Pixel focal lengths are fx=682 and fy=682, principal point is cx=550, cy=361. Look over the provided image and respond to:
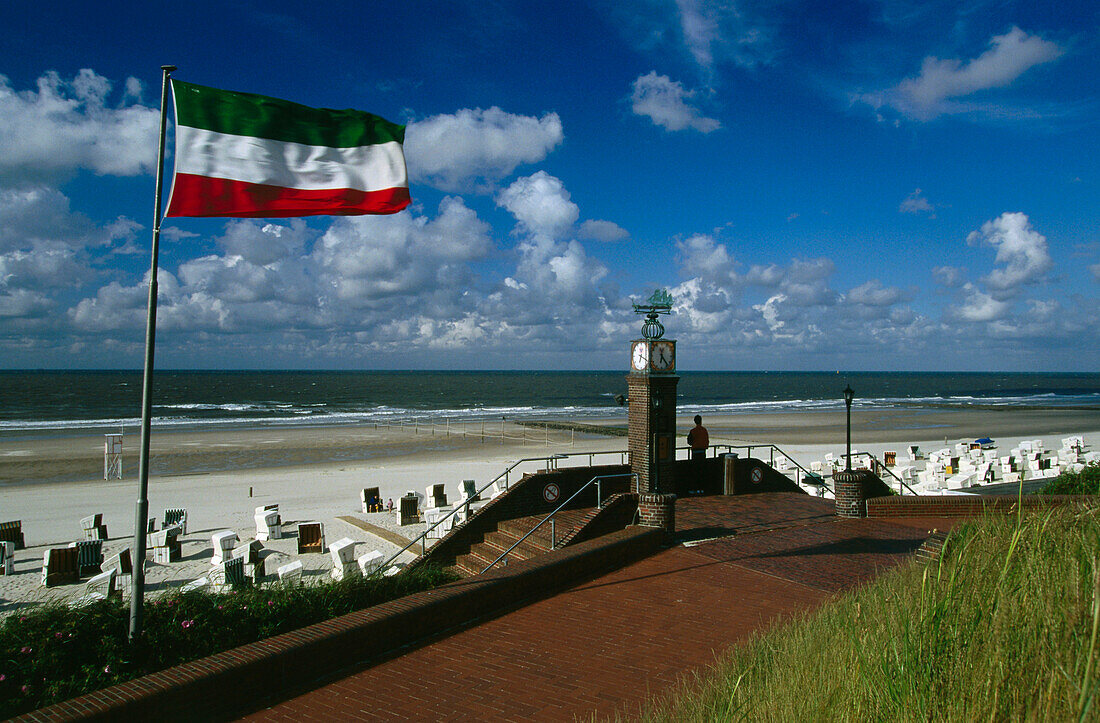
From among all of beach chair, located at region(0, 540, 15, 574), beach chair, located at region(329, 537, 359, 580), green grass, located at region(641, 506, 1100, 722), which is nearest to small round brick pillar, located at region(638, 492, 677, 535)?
beach chair, located at region(329, 537, 359, 580)

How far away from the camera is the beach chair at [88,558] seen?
1268 centimetres

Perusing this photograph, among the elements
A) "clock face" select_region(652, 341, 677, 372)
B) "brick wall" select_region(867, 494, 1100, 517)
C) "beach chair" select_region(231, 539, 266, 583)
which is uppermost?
"clock face" select_region(652, 341, 677, 372)

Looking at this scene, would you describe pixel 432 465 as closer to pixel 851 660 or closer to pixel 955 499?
pixel 955 499

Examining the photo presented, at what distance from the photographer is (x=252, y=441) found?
4122 centimetres

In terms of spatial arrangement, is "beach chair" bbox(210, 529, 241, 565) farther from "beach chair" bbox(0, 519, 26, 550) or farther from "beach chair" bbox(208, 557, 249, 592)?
"beach chair" bbox(0, 519, 26, 550)

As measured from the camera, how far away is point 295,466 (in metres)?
31.2

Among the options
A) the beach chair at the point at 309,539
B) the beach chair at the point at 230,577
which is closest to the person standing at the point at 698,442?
the beach chair at the point at 309,539

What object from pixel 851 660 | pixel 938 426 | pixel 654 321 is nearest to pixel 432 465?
Answer: pixel 654 321

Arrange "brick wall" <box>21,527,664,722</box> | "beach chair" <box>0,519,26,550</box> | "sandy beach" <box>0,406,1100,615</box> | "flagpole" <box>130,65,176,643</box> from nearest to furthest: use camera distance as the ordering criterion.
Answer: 1. "brick wall" <box>21,527,664,722</box>
2. "flagpole" <box>130,65,176,643</box>
3. "beach chair" <box>0,519,26,550</box>
4. "sandy beach" <box>0,406,1100,615</box>

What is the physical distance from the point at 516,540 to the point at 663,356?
469 cm

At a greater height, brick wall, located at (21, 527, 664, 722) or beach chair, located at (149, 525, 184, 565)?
brick wall, located at (21, 527, 664, 722)

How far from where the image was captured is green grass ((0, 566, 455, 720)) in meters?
5.22

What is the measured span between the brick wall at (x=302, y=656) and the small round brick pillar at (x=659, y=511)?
2.43 meters

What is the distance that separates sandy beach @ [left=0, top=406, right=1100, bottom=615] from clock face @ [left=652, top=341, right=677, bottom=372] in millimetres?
2235
